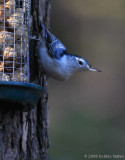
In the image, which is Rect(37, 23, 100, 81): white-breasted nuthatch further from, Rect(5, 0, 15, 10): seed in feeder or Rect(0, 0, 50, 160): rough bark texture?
Rect(5, 0, 15, 10): seed in feeder

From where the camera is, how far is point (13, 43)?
2986 millimetres

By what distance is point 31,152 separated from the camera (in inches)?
126

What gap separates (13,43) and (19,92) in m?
0.49

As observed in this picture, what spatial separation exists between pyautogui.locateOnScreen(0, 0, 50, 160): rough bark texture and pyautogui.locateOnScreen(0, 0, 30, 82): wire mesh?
0.24 meters

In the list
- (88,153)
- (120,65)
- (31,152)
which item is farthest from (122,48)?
(31,152)

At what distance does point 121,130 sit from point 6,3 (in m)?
4.36

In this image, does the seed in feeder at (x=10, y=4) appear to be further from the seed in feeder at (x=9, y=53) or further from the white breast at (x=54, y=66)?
the white breast at (x=54, y=66)

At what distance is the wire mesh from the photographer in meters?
2.91

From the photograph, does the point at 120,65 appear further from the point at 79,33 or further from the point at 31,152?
the point at 31,152

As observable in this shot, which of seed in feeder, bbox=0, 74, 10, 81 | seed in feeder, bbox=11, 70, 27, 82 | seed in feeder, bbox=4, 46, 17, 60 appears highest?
seed in feeder, bbox=4, 46, 17, 60

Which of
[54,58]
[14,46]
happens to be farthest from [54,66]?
[14,46]

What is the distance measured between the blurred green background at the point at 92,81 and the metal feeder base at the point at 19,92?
11.4ft

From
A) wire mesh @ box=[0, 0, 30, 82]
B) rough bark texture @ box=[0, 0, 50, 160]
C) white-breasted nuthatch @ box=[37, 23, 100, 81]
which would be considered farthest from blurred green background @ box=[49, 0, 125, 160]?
wire mesh @ box=[0, 0, 30, 82]

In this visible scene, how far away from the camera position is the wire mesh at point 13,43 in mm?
2908
